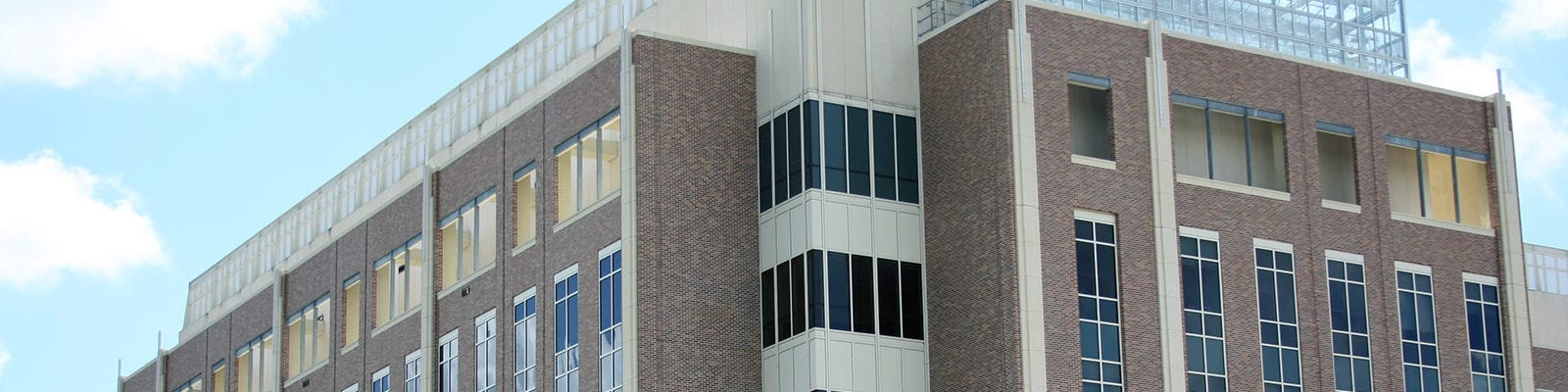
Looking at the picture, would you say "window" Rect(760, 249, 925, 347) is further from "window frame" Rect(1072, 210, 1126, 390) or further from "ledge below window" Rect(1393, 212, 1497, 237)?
"ledge below window" Rect(1393, 212, 1497, 237)

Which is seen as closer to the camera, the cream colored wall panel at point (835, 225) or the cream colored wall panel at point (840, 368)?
the cream colored wall panel at point (840, 368)

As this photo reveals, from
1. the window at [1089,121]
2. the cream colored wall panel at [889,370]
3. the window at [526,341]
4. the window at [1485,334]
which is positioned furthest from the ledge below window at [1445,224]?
the window at [526,341]

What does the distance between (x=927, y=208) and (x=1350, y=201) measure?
13.2m

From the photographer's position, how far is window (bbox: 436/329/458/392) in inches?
2889

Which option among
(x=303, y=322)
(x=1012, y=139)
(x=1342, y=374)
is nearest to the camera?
(x=1012, y=139)

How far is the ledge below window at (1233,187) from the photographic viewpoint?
65.8 metres

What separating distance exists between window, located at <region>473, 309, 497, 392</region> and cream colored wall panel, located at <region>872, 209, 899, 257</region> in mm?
13018

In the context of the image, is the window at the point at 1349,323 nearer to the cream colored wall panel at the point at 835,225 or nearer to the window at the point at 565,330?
the cream colored wall panel at the point at 835,225

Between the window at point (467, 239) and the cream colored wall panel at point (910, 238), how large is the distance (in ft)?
44.4

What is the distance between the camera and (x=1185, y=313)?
64312 millimetres

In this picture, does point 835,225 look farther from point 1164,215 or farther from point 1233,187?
point 1233,187

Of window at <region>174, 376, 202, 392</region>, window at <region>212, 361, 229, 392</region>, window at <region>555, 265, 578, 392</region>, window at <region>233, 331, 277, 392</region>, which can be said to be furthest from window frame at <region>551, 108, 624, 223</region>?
window at <region>174, 376, 202, 392</region>

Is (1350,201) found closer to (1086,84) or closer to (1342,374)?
(1342,374)

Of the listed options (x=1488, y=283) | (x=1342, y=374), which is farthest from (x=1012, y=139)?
(x=1488, y=283)
